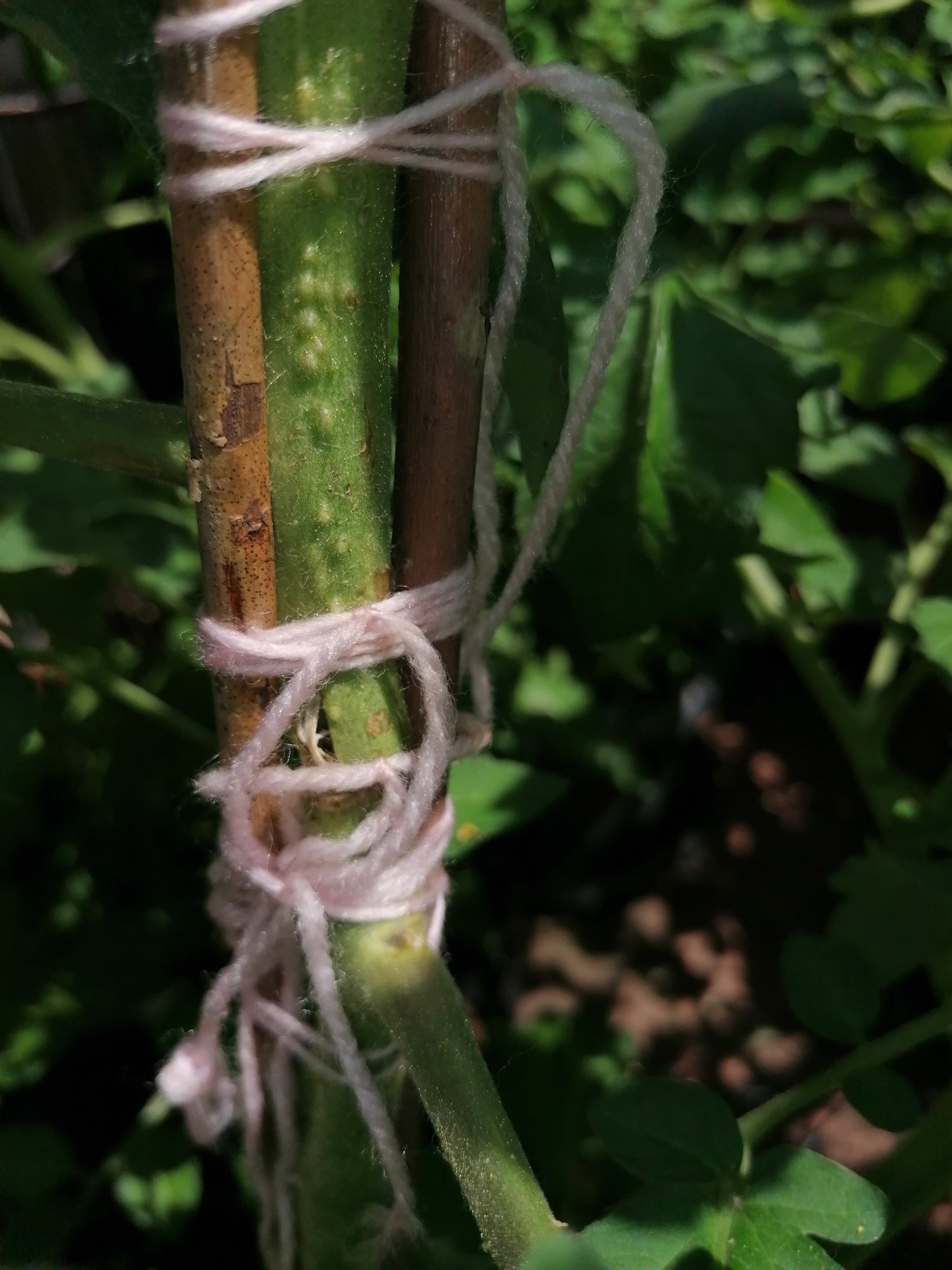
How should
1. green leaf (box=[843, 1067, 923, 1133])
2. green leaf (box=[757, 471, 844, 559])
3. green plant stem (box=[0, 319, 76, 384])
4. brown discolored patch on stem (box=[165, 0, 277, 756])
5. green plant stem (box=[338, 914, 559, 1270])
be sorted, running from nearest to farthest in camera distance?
1. brown discolored patch on stem (box=[165, 0, 277, 756])
2. green plant stem (box=[338, 914, 559, 1270])
3. green leaf (box=[843, 1067, 923, 1133])
4. green leaf (box=[757, 471, 844, 559])
5. green plant stem (box=[0, 319, 76, 384])

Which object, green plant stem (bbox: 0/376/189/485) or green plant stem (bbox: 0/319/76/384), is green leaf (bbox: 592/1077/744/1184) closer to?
green plant stem (bbox: 0/376/189/485)

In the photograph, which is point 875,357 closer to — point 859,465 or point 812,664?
point 859,465

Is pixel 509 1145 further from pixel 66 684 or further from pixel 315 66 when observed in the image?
pixel 66 684

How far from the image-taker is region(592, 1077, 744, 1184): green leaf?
505 mm

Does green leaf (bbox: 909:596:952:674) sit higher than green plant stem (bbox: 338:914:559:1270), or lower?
lower

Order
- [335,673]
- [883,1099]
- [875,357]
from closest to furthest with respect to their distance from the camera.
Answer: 1. [335,673]
2. [883,1099]
3. [875,357]

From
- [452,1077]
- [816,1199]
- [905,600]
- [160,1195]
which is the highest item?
[452,1077]

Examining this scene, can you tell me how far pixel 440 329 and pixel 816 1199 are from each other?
422 mm

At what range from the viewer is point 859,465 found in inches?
34.2

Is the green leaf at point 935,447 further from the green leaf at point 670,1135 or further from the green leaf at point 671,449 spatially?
the green leaf at point 670,1135


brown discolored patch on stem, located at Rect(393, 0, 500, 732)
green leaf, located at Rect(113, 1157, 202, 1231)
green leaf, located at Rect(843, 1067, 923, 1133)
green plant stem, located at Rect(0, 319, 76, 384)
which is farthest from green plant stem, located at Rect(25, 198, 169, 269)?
green leaf, located at Rect(843, 1067, 923, 1133)

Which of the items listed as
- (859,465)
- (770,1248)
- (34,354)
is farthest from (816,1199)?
(34,354)

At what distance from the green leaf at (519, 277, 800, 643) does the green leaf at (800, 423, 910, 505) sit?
265 millimetres

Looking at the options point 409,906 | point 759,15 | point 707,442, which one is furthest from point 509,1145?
point 759,15
